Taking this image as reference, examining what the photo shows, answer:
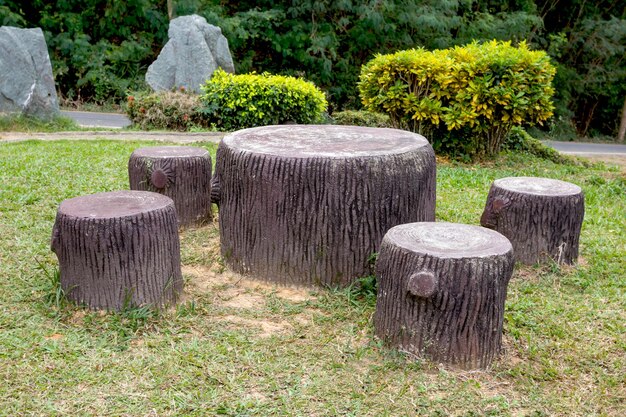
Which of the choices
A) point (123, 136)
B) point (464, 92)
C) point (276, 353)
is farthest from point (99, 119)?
point (276, 353)

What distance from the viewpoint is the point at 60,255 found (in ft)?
12.3

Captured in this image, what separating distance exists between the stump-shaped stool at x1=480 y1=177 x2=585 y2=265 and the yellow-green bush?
403 centimetres

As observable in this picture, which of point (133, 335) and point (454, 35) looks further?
point (454, 35)

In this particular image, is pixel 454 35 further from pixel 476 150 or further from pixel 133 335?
pixel 133 335

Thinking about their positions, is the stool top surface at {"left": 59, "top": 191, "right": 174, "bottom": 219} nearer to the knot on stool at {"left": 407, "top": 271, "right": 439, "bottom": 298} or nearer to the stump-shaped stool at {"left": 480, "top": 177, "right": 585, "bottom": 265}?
the knot on stool at {"left": 407, "top": 271, "right": 439, "bottom": 298}

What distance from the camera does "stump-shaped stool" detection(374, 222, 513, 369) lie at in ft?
10.5

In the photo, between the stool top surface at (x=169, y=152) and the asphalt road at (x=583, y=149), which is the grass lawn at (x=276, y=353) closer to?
the stool top surface at (x=169, y=152)

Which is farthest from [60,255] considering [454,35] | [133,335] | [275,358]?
[454,35]

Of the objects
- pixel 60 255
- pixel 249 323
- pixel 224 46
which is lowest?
pixel 249 323

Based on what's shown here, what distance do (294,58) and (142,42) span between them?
4.70 metres

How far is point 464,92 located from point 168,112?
5.29 meters

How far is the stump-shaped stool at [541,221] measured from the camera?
15.6ft

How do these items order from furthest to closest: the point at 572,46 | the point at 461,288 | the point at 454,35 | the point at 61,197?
the point at 572,46
the point at 454,35
the point at 61,197
the point at 461,288

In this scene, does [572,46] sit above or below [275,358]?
above
